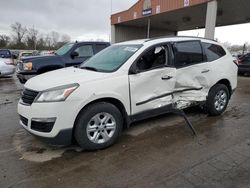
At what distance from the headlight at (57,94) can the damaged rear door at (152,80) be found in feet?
3.36

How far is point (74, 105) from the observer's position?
3043 millimetres

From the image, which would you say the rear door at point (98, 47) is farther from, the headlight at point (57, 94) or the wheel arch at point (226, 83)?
the headlight at point (57, 94)

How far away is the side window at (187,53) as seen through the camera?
168 inches

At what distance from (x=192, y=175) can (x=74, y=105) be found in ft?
5.99

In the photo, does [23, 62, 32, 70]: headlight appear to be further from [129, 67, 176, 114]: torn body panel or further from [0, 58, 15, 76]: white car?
[0, 58, 15, 76]: white car

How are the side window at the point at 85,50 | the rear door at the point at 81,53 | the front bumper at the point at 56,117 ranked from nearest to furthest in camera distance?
the front bumper at the point at 56,117, the rear door at the point at 81,53, the side window at the point at 85,50

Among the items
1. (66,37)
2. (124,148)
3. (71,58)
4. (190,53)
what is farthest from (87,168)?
(66,37)

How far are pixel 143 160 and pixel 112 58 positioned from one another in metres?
1.99

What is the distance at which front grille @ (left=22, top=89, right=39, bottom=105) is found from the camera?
126 inches

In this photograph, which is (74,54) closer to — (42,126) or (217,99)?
(42,126)

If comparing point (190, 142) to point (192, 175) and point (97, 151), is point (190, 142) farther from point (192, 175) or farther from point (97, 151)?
point (97, 151)

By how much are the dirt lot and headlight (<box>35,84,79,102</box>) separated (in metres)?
0.90

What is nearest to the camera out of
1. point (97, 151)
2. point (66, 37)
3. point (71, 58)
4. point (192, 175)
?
point (192, 175)

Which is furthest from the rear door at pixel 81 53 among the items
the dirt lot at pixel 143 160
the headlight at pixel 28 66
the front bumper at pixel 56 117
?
the front bumper at pixel 56 117
